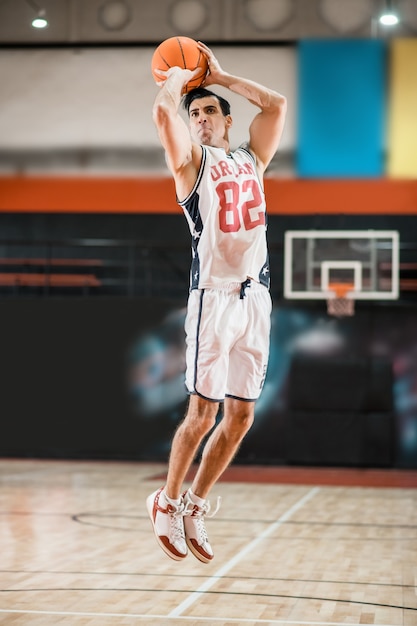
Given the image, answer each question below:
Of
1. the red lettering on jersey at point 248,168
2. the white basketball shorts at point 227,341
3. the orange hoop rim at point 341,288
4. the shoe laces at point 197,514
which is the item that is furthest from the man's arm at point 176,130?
the orange hoop rim at point 341,288

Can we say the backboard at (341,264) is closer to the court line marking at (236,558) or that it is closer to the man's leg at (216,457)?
the court line marking at (236,558)

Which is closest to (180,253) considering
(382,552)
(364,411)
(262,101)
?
(364,411)

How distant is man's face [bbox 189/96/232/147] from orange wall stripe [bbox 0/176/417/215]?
839cm

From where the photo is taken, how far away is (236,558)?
6.11 metres

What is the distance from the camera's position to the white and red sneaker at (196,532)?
4195mm

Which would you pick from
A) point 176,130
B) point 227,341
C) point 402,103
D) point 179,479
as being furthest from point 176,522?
point 402,103

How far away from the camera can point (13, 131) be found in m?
13.4

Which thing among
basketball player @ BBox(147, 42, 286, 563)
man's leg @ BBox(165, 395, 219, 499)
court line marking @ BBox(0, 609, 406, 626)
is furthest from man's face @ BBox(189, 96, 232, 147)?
court line marking @ BBox(0, 609, 406, 626)

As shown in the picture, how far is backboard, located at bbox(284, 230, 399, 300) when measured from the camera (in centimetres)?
1173

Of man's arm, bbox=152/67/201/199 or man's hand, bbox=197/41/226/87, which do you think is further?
man's hand, bbox=197/41/226/87

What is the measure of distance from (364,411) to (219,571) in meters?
6.77

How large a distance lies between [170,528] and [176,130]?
1650mm

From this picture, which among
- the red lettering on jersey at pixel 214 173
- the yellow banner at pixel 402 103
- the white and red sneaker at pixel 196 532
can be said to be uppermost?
the yellow banner at pixel 402 103

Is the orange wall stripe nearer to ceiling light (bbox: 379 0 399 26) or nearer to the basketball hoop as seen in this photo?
the basketball hoop
